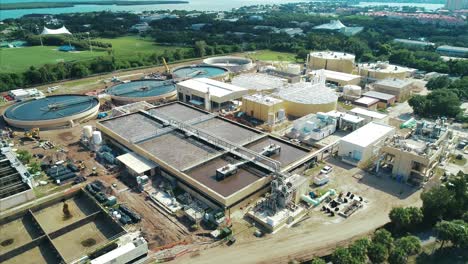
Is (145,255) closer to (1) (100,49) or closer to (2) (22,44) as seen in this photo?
(1) (100,49)

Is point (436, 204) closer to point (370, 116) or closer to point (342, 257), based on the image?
point (342, 257)

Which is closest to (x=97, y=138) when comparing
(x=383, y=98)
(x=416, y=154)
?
(x=416, y=154)

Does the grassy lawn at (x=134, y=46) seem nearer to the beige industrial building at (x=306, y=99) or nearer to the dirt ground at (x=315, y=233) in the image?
the beige industrial building at (x=306, y=99)

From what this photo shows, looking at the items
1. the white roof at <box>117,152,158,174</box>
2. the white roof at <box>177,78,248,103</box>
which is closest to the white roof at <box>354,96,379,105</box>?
the white roof at <box>177,78,248,103</box>

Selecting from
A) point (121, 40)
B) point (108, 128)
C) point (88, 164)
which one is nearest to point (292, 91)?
point (108, 128)

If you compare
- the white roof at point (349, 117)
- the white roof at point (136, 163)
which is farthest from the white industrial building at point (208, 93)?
the white roof at point (136, 163)

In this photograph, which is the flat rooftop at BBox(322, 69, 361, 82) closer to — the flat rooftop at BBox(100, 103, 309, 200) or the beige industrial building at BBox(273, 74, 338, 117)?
the beige industrial building at BBox(273, 74, 338, 117)
